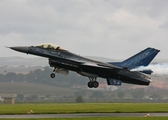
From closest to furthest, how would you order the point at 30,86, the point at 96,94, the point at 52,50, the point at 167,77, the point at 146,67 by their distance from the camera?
the point at 52,50 < the point at 146,67 < the point at 167,77 < the point at 96,94 < the point at 30,86

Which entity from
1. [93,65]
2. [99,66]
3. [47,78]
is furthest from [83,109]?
[47,78]

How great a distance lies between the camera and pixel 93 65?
41.8m

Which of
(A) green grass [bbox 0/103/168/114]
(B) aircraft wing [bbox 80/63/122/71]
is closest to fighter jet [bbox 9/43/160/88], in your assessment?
(B) aircraft wing [bbox 80/63/122/71]

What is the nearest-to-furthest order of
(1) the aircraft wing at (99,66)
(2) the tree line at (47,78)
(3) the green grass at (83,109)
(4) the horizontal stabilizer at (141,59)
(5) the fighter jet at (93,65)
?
1. (5) the fighter jet at (93,65)
2. (1) the aircraft wing at (99,66)
3. (4) the horizontal stabilizer at (141,59)
4. (3) the green grass at (83,109)
5. (2) the tree line at (47,78)

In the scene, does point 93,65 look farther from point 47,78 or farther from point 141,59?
point 47,78

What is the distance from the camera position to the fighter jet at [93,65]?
4100 cm

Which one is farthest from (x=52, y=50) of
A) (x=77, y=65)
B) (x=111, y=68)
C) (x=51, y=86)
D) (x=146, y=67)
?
(x=51, y=86)

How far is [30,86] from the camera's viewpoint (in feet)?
389

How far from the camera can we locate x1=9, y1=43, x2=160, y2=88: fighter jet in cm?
4100

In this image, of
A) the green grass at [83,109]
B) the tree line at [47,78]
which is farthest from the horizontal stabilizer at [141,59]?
the tree line at [47,78]

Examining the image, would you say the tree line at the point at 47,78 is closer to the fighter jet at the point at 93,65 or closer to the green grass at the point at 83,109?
the green grass at the point at 83,109

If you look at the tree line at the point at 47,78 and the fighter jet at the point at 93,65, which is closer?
the fighter jet at the point at 93,65

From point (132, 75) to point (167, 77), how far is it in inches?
2198

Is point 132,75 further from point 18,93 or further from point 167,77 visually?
point 18,93
